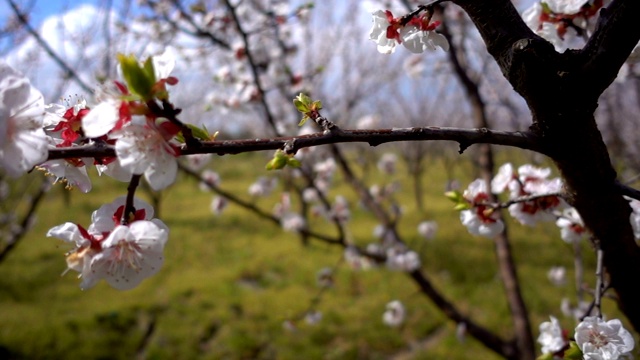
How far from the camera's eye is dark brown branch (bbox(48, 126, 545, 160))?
21.4 inches

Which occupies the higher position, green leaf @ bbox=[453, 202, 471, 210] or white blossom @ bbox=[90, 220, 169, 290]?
Answer: green leaf @ bbox=[453, 202, 471, 210]

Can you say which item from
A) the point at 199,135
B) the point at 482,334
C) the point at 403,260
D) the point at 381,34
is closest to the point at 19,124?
the point at 199,135

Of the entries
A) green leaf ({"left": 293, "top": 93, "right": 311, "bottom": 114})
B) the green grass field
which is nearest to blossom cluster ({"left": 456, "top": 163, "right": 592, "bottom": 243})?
green leaf ({"left": 293, "top": 93, "right": 311, "bottom": 114})

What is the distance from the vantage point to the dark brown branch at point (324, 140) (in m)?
0.54

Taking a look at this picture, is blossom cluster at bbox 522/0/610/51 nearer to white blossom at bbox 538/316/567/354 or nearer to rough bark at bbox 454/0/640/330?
rough bark at bbox 454/0/640/330

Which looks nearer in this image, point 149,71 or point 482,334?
point 149,71

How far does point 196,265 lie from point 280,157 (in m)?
5.90

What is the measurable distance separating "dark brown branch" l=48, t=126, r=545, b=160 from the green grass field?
1.87 m

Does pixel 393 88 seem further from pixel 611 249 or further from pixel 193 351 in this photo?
pixel 611 249

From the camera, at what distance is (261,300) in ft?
15.7

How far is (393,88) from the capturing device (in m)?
11.5

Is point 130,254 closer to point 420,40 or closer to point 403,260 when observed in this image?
point 420,40

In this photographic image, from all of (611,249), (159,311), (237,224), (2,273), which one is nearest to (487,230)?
(611,249)

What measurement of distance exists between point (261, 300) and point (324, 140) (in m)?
4.53
